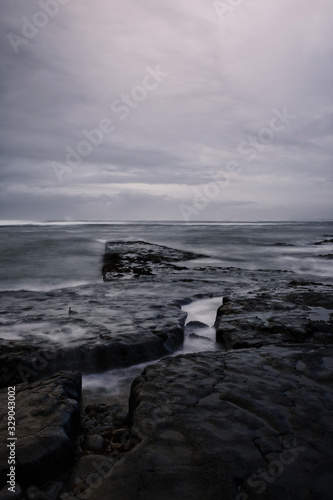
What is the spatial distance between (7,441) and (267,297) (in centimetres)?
588

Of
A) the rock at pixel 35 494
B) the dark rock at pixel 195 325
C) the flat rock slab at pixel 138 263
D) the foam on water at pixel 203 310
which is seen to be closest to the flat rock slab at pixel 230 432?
the rock at pixel 35 494

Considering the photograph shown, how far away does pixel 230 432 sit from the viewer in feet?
7.90

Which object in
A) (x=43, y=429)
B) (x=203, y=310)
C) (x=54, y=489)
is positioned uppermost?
(x=43, y=429)

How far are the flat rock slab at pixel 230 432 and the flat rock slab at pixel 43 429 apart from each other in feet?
1.69

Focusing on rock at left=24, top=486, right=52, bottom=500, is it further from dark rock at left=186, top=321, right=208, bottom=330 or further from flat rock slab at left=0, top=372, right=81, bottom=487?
dark rock at left=186, top=321, right=208, bottom=330

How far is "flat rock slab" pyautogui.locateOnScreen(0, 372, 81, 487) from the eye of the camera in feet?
Result: 7.26

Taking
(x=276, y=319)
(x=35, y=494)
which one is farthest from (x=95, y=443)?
(x=276, y=319)

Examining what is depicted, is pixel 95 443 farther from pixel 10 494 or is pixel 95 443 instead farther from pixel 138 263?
pixel 138 263

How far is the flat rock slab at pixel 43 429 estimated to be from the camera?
87.1 inches

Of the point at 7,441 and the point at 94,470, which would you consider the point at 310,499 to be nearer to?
the point at 94,470

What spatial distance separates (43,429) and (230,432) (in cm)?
149

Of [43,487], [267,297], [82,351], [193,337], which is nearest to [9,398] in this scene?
[43,487]

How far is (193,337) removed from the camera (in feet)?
17.8

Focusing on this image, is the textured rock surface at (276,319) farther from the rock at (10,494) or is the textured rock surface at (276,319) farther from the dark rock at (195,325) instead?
the rock at (10,494)
